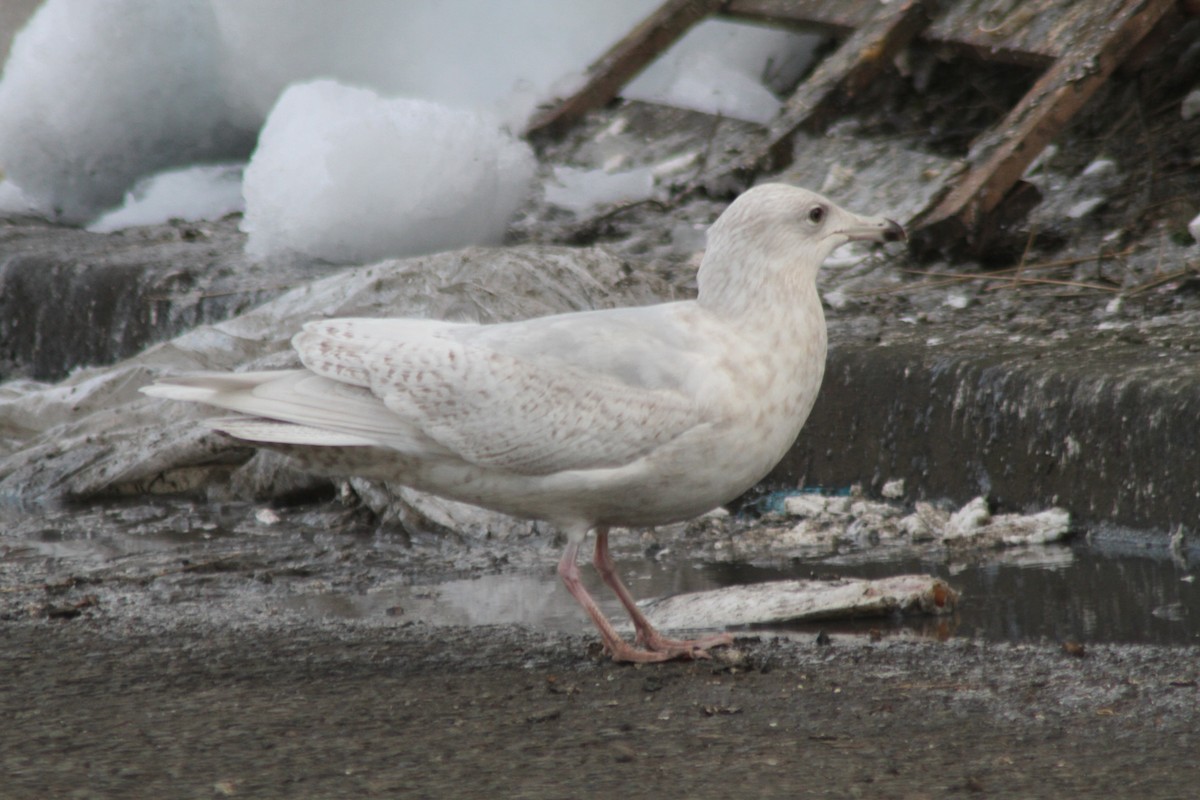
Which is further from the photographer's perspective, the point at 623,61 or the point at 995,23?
the point at 623,61

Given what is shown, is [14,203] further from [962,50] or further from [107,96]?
[962,50]

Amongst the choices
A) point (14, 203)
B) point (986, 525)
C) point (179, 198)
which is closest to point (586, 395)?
point (986, 525)

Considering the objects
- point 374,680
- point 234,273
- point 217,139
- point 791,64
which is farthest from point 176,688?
point 217,139

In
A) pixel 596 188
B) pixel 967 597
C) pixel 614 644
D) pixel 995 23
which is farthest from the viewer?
pixel 596 188

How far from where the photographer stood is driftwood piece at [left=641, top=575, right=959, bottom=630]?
12.6ft

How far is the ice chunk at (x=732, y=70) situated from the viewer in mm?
8157

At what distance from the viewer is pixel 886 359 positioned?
207 inches

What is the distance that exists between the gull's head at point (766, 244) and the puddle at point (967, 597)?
2.68 feet

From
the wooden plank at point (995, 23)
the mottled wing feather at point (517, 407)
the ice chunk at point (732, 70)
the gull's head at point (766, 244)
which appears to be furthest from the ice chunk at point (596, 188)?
the mottled wing feather at point (517, 407)

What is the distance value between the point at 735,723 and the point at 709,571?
5.55 ft

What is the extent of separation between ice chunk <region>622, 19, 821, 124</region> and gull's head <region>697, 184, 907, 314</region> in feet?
14.1

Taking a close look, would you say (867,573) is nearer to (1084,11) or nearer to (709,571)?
(709,571)

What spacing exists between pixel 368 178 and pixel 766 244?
11.9 feet

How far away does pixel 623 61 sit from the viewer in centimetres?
826
